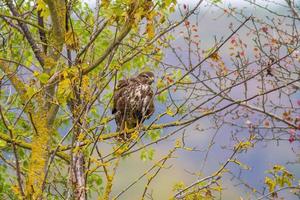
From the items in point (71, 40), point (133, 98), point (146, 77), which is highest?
point (146, 77)

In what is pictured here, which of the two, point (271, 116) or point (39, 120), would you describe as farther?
point (271, 116)

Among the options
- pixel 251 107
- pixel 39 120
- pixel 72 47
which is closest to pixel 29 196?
pixel 72 47

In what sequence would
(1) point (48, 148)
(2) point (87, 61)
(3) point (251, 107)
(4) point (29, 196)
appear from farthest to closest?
(3) point (251, 107) → (2) point (87, 61) → (1) point (48, 148) → (4) point (29, 196)

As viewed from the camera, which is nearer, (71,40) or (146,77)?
(71,40)

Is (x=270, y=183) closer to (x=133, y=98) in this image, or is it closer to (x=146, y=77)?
(x=133, y=98)

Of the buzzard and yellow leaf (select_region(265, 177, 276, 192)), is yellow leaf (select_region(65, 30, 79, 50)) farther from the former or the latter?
the buzzard

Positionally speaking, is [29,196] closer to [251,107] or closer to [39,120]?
[39,120]

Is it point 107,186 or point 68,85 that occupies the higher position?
point 68,85

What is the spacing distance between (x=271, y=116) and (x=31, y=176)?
829 cm

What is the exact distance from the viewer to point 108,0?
18.9 feet

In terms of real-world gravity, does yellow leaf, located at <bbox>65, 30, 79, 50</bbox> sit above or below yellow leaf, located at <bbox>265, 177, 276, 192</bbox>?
above

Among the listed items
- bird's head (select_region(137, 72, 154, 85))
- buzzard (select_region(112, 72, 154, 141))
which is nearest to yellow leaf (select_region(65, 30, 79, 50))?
buzzard (select_region(112, 72, 154, 141))

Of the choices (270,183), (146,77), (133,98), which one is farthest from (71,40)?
(146,77)

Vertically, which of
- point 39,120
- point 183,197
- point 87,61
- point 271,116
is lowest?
point 183,197
